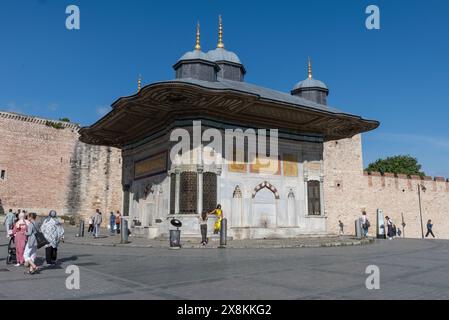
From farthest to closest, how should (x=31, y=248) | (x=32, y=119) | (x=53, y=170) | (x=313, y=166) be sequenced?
(x=53, y=170) < (x=32, y=119) < (x=313, y=166) < (x=31, y=248)

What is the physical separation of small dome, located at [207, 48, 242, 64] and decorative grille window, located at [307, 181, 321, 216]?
794 cm

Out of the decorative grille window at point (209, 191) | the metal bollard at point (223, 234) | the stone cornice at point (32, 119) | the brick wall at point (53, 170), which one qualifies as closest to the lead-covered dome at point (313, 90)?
the decorative grille window at point (209, 191)

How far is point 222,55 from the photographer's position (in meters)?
21.8

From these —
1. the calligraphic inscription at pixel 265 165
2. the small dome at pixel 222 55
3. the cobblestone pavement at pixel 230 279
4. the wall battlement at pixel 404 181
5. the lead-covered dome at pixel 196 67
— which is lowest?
the cobblestone pavement at pixel 230 279

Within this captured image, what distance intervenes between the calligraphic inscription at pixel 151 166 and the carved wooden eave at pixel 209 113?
130cm

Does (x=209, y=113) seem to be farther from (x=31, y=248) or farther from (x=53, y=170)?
(x=53, y=170)

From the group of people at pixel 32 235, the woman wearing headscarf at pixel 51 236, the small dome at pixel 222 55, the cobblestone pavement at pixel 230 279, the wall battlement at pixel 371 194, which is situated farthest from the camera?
the wall battlement at pixel 371 194

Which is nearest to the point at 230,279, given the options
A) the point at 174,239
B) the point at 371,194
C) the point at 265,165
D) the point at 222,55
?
the point at 174,239

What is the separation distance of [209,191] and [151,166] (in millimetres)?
4177

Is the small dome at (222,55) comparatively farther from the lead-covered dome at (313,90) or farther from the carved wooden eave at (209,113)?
the carved wooden eave at (209,113)

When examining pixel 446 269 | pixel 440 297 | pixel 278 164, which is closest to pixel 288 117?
pixel 278 164

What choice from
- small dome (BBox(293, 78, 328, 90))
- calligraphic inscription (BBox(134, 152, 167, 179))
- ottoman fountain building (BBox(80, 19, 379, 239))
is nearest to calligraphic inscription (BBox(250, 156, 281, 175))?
ottoman fountain building (BBox(80, 19, 379, 239))

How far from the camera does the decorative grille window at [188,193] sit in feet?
52.4
